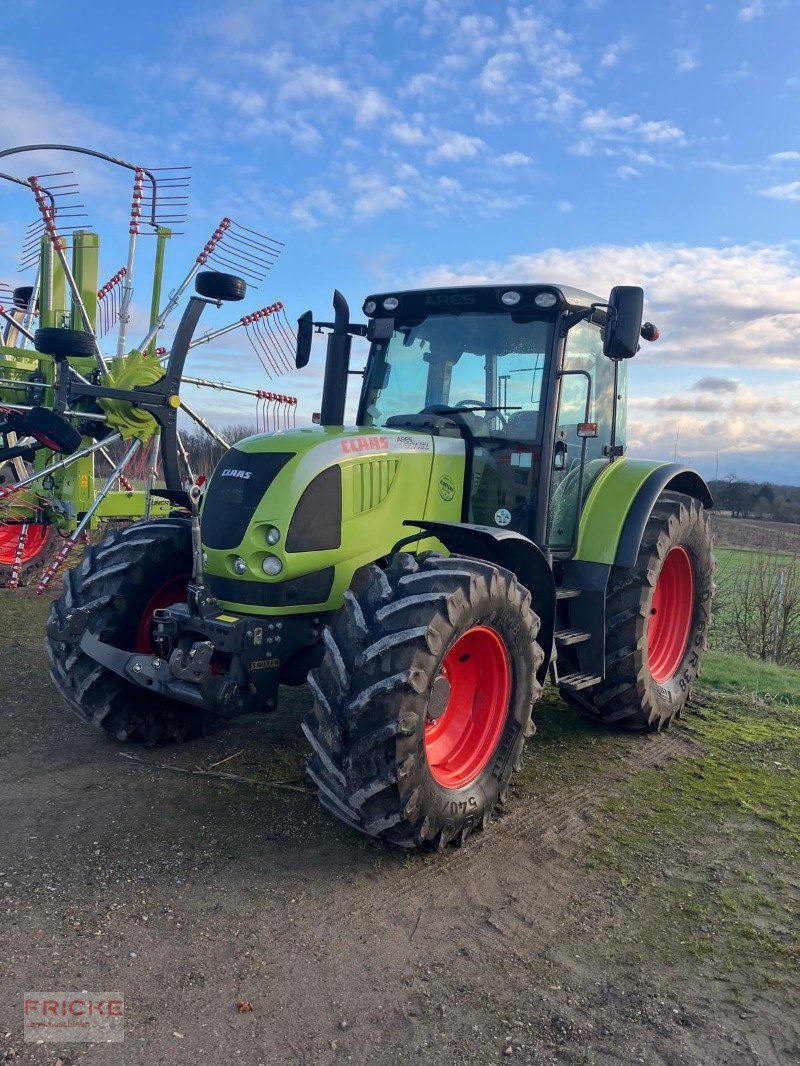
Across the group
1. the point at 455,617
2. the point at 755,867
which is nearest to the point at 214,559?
the point at 455,617

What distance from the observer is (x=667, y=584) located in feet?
20.6

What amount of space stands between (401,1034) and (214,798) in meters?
1.94

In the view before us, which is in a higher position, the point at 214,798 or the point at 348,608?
the point at 348,608

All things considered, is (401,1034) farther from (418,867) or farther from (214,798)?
(214,798)

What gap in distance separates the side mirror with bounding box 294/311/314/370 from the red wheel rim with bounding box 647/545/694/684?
297 cm

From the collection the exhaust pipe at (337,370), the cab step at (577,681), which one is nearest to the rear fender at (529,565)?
the cab step at (577,681)

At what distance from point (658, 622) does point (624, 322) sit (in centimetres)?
265

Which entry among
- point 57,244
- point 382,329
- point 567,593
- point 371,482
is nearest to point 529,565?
point 567,593

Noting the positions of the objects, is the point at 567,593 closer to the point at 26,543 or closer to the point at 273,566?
the point at 273,566

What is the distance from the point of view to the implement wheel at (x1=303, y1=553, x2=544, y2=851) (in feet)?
11.1

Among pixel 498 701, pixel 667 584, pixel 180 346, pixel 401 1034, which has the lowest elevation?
pixel 401 1034

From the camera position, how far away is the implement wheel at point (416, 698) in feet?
11.1

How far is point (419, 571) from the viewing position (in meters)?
3.77

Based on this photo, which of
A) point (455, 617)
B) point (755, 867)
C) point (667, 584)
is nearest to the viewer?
point (455, 617)
